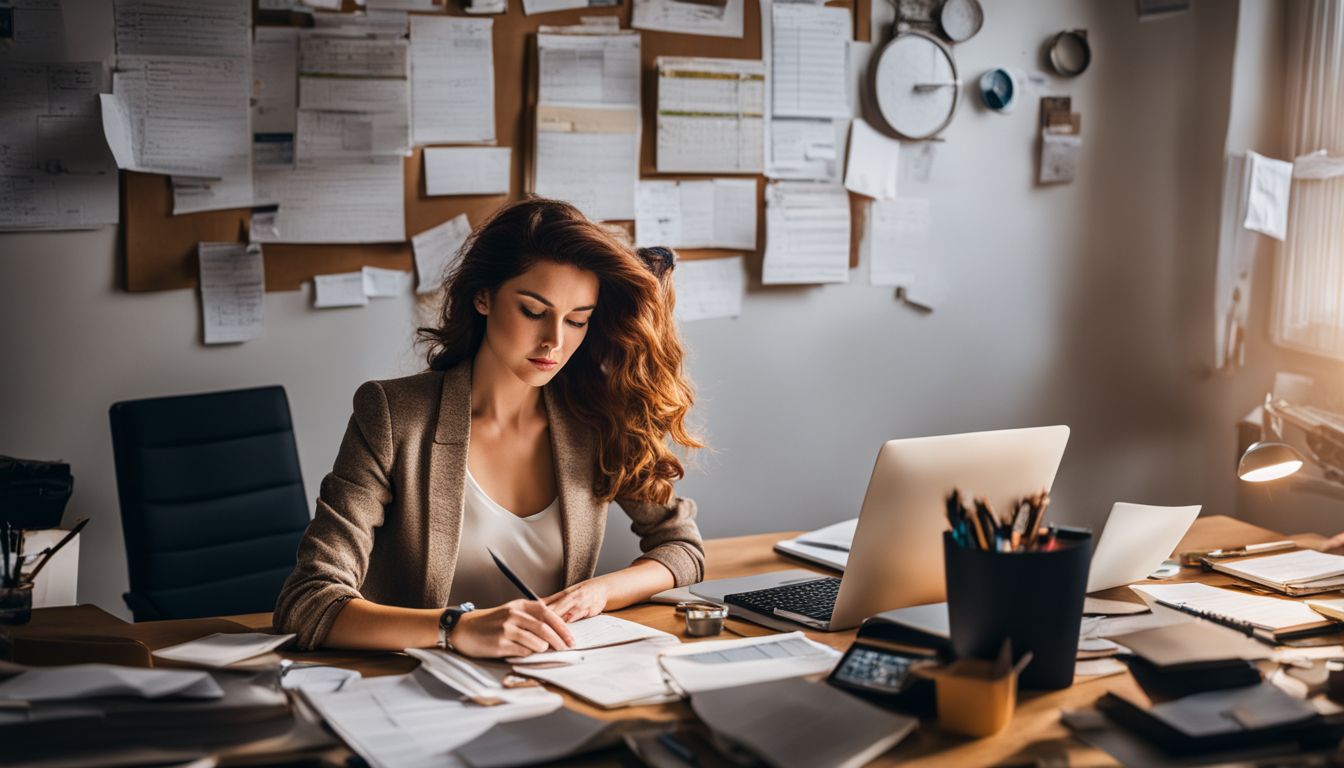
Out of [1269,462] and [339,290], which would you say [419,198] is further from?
[1269,462]

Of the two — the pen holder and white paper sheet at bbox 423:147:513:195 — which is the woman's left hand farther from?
white paper sheet at bbox 423:147:513:195

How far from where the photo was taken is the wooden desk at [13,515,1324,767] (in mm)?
1199

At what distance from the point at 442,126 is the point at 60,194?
0.90 m

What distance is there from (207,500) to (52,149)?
2.99 ft

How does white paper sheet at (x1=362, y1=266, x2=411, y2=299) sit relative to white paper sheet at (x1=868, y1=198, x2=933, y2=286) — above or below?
below

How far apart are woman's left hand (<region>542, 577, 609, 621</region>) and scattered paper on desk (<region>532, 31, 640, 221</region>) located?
1555 millimetres

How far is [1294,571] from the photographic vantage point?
1883 mm

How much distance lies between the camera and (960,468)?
1521 millimetres

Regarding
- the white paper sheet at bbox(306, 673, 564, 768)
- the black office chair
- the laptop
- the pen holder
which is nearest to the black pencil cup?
the pen holder

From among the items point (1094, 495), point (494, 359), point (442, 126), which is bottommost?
point (1094, 495)

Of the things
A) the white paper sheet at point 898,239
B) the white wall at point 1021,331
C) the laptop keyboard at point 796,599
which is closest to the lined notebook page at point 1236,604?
the laptop keyboard at point 796,599

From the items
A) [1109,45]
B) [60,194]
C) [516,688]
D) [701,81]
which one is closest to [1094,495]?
[1109,45]

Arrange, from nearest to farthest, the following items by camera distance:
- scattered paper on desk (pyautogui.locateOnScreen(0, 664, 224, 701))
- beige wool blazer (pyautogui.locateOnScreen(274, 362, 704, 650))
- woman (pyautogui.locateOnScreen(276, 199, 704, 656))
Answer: scattered paper on desk (pyautogui.locateOnScreen(0, 664, 224, 701)) → beige wool blazer (pyautogui.locateOnScreen(274, 362, 704, 650)) → woman (pyautogui.locateOnScreen(276, 199, 704, 656))

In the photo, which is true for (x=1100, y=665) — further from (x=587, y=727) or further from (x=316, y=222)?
(x=316, y=222)
